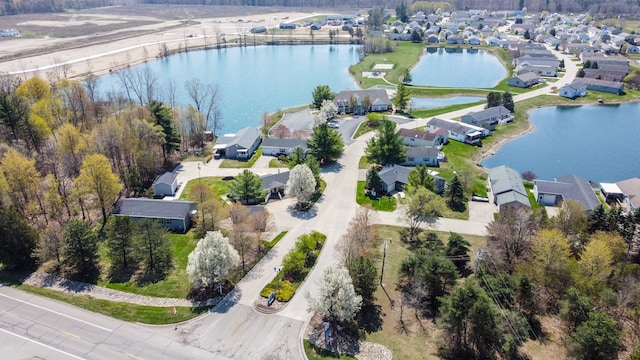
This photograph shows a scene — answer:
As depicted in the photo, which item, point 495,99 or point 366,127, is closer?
point 366,127

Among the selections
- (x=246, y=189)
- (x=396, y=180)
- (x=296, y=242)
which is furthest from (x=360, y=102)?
(x=296, y=242)

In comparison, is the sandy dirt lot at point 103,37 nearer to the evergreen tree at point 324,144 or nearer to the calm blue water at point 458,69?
the calm blue water at point 458,69

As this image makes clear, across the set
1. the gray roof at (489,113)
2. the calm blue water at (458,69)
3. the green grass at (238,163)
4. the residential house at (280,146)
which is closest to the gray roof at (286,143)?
the residential house at (280,146)

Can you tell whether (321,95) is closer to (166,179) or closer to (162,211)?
(166,179)

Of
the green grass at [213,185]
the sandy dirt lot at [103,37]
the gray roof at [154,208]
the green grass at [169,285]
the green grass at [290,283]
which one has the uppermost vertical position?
the sandy dirt lot at [103,37]

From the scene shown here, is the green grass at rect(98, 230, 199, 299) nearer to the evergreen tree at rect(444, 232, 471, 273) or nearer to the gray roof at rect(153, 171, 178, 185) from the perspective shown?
the gray roof at rect(153, 171, 178, 185)

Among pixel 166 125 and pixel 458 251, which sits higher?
pixel 166 125

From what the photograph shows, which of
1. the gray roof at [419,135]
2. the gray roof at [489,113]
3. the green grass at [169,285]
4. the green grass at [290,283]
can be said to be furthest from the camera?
the gray roof at [489,113]
